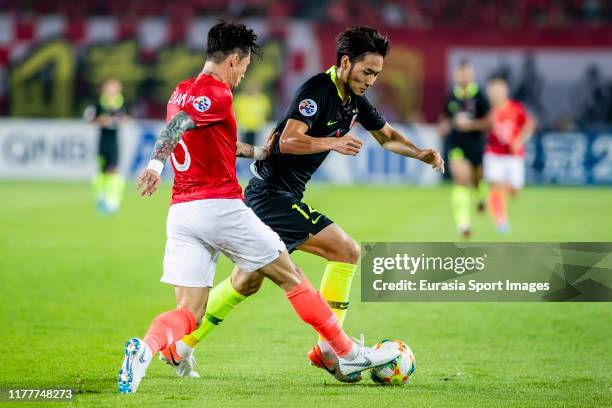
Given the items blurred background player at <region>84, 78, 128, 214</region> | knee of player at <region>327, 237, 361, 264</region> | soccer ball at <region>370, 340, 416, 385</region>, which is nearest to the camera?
soccer ball at <region>370, 340, 416, 385</region>

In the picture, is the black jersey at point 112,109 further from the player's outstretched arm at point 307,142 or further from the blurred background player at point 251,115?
the player's outstretched arm at point 307,142

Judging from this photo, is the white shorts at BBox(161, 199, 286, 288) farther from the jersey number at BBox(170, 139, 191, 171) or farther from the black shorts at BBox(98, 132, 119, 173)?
the black shorts at BBox(98, 132, 119, 173)

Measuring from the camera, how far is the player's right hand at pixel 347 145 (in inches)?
227

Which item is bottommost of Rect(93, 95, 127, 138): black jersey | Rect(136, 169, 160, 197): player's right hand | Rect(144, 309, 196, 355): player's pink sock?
Rect(144, 309, 196, 355): player's pink sock

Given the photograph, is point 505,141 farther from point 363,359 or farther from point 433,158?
point 363,359

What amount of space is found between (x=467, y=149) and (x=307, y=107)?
9.48 meters

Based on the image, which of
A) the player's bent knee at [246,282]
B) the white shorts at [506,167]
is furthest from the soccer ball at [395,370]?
the white shorts at [506,167]

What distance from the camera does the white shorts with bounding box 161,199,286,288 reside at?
5.48 metres

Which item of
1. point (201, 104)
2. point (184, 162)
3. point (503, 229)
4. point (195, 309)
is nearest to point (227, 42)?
point (201, 104)

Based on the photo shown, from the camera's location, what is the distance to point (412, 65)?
1071 inches

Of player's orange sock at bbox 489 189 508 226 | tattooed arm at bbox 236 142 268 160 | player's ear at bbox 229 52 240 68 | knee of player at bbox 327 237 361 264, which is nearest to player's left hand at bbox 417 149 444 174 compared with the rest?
knee of player at bbox 327 237 361 264

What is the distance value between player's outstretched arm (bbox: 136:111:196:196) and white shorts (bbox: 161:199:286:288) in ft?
1.18

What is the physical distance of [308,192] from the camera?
21.1 metres

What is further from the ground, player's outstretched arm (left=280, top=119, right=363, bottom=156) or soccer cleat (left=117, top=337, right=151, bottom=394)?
player's outstretched arm (left=280, top=119, right=363, bottom=156)
